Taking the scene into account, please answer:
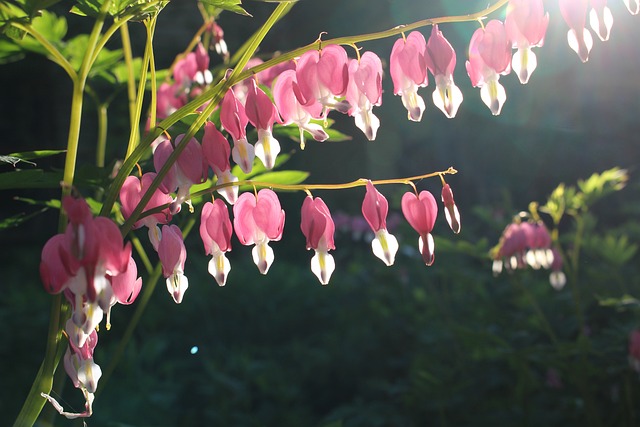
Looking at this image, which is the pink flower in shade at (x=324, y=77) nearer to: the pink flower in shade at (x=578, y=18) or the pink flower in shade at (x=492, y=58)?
the pink flower in shade at (x=492, y=58)

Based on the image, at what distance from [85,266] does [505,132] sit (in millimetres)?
6521

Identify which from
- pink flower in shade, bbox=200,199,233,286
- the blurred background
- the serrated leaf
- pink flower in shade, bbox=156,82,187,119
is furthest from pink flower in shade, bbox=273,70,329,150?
pink flower in shade, bbox=156,82,187,119

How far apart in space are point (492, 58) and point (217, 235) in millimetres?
416

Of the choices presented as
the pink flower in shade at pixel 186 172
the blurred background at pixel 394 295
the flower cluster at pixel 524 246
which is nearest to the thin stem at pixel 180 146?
the pink flower in shade at pixel 186 172

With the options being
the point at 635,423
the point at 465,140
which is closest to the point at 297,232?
the point at 465,140

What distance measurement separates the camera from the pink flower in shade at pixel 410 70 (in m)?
0.84

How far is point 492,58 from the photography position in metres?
0.82

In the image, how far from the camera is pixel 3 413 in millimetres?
2713

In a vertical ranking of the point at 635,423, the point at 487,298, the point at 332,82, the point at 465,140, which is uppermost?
the point at 465,140

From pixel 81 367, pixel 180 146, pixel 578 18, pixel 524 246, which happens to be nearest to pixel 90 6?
pixel 180 146

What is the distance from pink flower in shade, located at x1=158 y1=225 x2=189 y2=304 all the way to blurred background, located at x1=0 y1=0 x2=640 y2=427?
292mm

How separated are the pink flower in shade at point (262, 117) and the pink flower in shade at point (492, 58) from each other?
263 millimetres

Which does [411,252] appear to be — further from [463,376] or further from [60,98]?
[60,98]

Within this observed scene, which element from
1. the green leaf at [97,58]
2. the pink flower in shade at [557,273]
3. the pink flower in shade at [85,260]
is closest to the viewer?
the pink flower in shade at [85,260]
